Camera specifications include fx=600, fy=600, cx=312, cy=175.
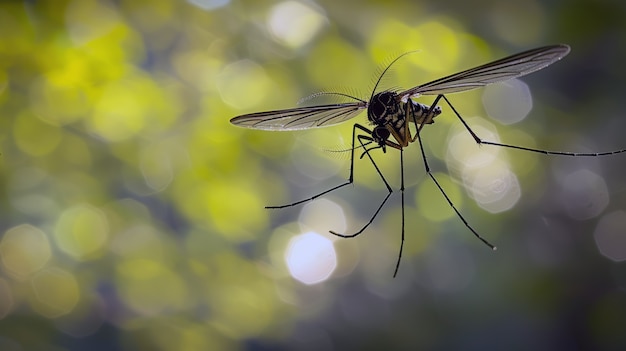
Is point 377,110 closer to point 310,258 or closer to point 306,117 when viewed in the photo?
point 306,117

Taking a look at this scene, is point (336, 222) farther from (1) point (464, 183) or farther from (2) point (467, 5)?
(2) point (467, 5)

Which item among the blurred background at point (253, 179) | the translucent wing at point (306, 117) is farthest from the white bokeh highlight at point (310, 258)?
the translucent wing at point (306, 117)

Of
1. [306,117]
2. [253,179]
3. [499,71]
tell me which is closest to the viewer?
[499,71]

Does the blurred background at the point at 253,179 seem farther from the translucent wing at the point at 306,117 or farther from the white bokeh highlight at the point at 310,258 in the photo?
the translucent wing at the point at 306,117

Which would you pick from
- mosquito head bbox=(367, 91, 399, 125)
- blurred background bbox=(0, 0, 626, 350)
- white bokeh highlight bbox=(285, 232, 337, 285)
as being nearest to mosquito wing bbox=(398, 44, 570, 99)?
mosquito head bbox=(367, 91, 399, 125)

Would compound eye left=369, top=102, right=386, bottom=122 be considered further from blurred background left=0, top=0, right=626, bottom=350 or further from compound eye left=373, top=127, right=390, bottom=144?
blurred background left=0, top=0, right=626, bottom=350

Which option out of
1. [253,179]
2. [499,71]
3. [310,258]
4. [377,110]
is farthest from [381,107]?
[310,258]
